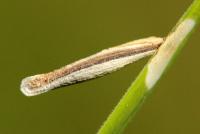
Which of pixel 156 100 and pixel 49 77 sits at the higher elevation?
pixel 49 77

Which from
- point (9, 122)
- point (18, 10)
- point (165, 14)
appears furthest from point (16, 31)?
point (165, 14)

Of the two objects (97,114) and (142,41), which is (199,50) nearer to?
(97,114)

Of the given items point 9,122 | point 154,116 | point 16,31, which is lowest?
point 154,116
